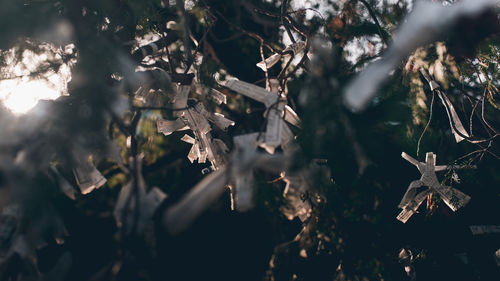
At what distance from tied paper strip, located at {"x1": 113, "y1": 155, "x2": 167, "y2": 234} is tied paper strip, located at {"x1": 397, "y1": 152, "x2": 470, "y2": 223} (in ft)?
3.32

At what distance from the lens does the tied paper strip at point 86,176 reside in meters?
0.96

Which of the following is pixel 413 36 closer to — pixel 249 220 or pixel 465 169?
pixel 465 169

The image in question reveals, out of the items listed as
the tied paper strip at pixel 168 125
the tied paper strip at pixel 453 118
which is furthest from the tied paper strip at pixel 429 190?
the tied paper strip at pixel 168 125

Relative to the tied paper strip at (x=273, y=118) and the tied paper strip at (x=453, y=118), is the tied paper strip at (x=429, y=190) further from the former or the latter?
the tied paper strip at (x=273, y=118)

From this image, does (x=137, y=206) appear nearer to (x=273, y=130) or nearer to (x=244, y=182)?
(x=244, y=182)

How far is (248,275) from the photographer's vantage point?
2.12 m

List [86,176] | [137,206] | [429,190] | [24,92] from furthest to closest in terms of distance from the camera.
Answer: [429,190]
[24,92]
[86,176]
[137,206]

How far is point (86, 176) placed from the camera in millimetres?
980

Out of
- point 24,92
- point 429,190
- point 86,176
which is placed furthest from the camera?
point 429,190

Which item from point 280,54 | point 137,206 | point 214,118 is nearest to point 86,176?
point 137,206

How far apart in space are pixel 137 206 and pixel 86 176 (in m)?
0.24

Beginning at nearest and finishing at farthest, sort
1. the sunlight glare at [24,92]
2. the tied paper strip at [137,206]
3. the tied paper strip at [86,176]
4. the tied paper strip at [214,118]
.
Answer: the tied paper strip at [137,206] < the tied paper strip at [86,176] < the sunlight glare at [24,92] < the tied paper strip at [214,118]

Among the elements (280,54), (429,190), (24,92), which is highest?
(280,54)

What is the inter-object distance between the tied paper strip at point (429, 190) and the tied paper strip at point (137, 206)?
1.01 meters
